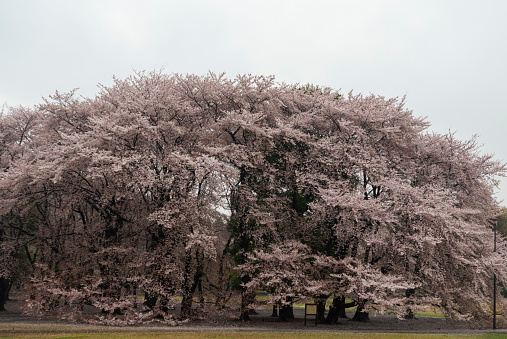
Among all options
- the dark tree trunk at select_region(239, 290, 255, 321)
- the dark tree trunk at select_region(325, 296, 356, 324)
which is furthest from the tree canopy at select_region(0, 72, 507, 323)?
the dark tree trunk at select_region(325, 296, 356, 324)

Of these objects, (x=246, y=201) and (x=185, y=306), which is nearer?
(x=185, y=306)

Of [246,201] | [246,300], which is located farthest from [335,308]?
[246,201]

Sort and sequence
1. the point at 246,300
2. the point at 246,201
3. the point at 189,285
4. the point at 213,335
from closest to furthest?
the point at 213,335 < the point at 189,285 < the point at 246,300 < the point at 246,201

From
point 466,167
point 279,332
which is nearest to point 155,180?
point 279,332

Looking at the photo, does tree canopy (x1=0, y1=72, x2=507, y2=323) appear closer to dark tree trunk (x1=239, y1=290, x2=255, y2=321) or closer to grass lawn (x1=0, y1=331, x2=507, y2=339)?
dark tree trunk (x1=239, y1=290, x2=255, y2=321)

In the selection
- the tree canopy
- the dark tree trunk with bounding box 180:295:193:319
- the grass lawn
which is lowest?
the grass lawn

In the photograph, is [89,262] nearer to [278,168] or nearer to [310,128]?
[278,168]

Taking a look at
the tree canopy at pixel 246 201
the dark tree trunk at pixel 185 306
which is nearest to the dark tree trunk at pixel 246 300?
the tree canopy at pixel 246 201

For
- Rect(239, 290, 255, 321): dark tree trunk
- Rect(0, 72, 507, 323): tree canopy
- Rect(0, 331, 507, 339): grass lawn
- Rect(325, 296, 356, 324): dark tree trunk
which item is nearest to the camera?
Rect(0, 331, 507, 339): grass lawn

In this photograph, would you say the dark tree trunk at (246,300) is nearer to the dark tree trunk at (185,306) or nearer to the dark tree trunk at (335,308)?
the dark tree trunk at (185,306)

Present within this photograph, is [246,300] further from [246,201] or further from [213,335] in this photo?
[246,201]

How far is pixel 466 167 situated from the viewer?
75.3 ft

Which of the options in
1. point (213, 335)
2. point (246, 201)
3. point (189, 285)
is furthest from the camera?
point (246, 201)

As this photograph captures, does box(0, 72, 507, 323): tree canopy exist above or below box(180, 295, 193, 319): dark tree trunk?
above
